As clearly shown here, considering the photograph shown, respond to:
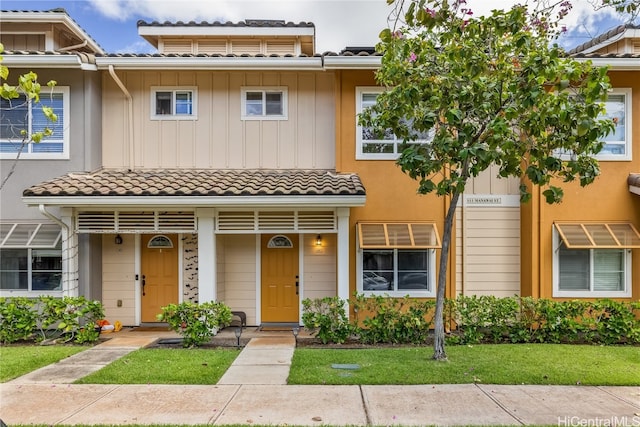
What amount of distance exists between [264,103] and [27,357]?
23.6 feet

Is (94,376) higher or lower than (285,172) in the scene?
lower

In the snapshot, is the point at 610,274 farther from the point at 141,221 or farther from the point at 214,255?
the point at 141,221

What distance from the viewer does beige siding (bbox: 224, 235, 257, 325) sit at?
10.6 meters

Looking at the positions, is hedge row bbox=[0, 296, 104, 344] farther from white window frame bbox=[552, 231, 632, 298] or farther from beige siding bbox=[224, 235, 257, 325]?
white window frame bbox=[552, 231, 632, 298]

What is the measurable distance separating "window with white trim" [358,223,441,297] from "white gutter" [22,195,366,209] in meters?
1.37

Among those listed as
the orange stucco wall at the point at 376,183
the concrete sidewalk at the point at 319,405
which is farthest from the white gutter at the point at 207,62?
the concrete sidewalk at the point at 319,405

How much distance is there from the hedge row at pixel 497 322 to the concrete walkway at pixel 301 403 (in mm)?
2296

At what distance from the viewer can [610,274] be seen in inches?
388

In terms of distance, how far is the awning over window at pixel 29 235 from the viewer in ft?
31.2

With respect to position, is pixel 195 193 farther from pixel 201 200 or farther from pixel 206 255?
pixel 206 255

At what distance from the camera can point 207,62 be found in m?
9.91

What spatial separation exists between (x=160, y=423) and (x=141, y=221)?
5.48 m

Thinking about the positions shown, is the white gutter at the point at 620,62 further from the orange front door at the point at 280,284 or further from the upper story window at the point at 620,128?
the orange front door at the point at 280,284

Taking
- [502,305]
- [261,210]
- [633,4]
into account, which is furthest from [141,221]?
[633,4]
